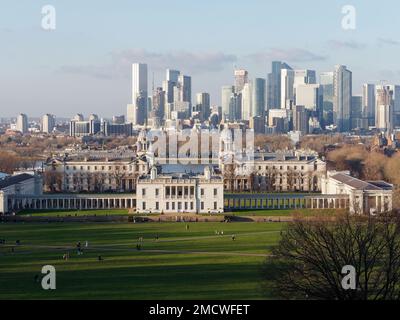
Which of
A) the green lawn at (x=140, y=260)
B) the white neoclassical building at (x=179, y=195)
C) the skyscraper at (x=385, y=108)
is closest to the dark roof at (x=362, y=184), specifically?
the white neoclassical building at (x=179, y=195)

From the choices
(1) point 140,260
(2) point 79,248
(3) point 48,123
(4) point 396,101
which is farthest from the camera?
(4) point 396,101

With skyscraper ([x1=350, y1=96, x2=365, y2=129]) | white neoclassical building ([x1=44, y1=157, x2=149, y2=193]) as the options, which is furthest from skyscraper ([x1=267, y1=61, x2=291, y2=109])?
white neoclassical building ([x1=44, y1=157, x2=149, y2=193])

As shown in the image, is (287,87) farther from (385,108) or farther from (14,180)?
(14,180)

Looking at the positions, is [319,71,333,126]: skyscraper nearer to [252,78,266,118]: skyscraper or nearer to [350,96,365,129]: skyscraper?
[350,96,365,129]: skyscraper

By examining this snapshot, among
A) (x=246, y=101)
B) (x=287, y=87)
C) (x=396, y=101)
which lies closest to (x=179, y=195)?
(x=246, y=101)

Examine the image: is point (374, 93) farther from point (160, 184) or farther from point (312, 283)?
point (312, 283)
